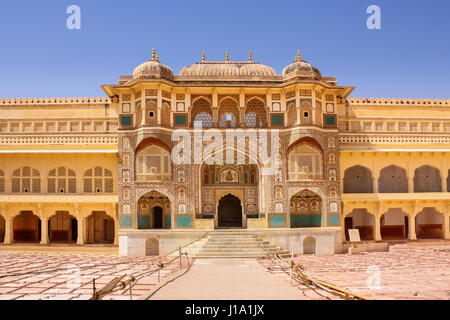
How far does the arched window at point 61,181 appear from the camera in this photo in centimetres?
2438

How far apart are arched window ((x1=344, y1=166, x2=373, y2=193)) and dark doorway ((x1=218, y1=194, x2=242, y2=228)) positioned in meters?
6.66

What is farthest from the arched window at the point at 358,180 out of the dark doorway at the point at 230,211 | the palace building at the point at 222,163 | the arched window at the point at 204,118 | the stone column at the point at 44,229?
the stone column at the point at 44,229

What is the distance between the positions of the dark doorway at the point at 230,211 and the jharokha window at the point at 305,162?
5257mm

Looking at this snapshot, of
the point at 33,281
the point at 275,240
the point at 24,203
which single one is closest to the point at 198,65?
the point at 275,240

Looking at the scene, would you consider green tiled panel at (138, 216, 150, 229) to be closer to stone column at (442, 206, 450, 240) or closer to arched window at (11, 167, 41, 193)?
arched window at (11, 167, 41, 193)

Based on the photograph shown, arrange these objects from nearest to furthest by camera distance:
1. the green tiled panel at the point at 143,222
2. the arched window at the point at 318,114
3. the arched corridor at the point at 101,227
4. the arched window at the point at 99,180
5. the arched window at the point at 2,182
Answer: the arched window at the point at 318,114 < the green tiled panel at the point at 143,222 < the arched window at the point at 99,180 < the arched window at the point at 2,182 < the arched corridor at the point at 101,227

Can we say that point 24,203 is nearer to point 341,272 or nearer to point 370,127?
point 341,272

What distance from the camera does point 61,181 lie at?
963 inches

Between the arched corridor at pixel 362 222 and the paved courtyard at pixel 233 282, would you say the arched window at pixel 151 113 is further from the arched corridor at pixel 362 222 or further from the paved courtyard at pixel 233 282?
the arched corridor at pixel 362 222

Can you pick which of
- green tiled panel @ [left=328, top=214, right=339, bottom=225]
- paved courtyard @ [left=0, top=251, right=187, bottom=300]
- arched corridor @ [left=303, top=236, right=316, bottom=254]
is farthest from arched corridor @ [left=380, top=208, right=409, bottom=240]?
paved courtyard @ [left=0, top=251, right=187, bottom=300]

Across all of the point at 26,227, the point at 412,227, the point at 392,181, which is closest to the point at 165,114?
the point at 26,227

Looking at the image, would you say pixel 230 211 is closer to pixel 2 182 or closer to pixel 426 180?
pixel 426 180

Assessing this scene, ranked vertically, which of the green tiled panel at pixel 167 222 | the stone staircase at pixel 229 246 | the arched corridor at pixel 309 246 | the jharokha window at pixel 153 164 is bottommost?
the arched corridor at pixel 309 246
